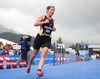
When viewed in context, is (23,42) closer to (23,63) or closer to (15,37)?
(23,63)

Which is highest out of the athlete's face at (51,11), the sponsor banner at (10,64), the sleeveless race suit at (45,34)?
the athlete's face at (51,11)

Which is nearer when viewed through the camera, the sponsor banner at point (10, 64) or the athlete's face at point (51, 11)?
the athlete's face at point (51, 11)

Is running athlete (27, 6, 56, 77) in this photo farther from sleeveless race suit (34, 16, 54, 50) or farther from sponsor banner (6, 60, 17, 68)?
sponsor banner (6, 60, 17, 68)

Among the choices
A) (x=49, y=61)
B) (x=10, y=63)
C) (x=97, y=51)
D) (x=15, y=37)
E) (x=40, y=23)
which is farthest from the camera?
(x=15, y=37)

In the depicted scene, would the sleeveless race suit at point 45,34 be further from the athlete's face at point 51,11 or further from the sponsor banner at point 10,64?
the sponsor banner at point 10,64

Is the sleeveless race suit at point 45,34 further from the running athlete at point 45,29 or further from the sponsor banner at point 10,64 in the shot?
the sponsor banner at point 10,64

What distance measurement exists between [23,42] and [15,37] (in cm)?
13993

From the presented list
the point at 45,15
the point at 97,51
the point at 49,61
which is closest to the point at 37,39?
the point at 45,15

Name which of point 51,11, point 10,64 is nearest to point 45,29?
point 51,11

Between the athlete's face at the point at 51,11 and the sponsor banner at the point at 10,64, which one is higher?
the athlete's face at the point at 51,11

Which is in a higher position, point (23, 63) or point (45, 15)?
point (45, 15)

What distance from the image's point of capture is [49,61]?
60.1 ft

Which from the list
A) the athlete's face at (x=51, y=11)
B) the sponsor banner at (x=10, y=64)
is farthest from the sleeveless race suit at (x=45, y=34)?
the sponsor banner at (x=10, y=64)

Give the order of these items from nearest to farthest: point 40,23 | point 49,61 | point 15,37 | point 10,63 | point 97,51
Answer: point 40,23 → point 10,63 → point 49,61 → point 97,51 → point 15,37
